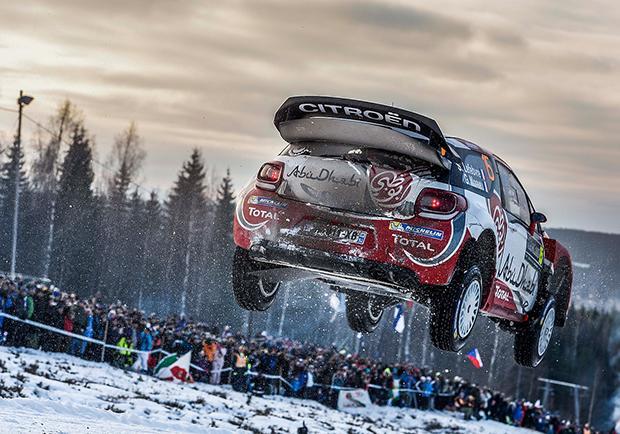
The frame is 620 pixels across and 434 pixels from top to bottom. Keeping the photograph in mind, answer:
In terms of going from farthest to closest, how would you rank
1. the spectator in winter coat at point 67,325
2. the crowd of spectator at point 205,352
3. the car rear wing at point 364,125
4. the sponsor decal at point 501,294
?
the spectator in winter coat at point 67,325
the crowd of spectator at point 205,352
the sponsor decal at point 501,294
the car rear wing at point 364,125

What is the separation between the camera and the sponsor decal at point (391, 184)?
852 centimetres

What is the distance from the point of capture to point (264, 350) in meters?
26.9

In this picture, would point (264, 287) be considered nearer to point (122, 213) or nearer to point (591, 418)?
point (122, 213)

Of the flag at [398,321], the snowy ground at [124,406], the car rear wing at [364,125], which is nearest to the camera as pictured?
the car rear wing at [364,125]

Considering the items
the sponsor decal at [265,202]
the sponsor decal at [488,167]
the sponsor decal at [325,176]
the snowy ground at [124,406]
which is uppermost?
the sponsor decal at [488,167]

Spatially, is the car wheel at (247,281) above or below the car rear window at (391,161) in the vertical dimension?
below

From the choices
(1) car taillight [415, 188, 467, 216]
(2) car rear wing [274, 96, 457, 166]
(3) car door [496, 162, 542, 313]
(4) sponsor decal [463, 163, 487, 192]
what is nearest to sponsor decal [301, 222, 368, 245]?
(1) car taillight [415, 188, 467, 216]

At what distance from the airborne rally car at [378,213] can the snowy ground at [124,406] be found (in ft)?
25.6

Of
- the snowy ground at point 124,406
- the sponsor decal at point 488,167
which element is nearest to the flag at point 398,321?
the sponsor decal at point 488,167

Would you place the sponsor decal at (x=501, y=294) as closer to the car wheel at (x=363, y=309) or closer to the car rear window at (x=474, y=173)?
the car rear window at (x=474, y=173)

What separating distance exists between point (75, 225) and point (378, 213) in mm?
46053

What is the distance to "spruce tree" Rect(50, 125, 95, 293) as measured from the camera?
171ft

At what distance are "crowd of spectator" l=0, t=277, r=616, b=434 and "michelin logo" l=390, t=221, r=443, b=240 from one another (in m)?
15.1

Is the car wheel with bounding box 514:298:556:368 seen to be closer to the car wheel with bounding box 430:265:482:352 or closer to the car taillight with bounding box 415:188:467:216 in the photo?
the car wheel with bounding box 430:265:482:352
